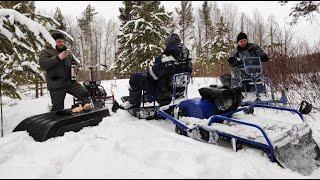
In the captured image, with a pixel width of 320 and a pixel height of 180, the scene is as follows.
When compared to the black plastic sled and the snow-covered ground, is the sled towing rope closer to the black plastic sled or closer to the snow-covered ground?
the snow-covered ground

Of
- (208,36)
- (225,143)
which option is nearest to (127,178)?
(225,143)

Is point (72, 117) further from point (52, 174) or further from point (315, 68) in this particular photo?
point (315, 68)

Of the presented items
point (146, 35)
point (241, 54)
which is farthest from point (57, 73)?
point (146, 35)

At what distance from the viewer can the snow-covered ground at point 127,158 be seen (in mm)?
3182

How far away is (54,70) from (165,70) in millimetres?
2119

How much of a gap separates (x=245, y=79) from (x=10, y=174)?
5.30 meters

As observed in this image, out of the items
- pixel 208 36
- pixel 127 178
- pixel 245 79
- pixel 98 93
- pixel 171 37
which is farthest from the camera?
pixel 208 36

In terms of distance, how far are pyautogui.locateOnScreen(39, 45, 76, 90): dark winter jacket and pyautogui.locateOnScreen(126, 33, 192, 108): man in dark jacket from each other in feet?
4.29

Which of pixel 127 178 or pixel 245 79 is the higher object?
pixel 245 79

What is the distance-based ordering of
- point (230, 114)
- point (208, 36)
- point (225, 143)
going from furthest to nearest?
point (208, 36), point (230, 114), point (225, 143)

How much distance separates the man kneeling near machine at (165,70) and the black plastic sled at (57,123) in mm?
857

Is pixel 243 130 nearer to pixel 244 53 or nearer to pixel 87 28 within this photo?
pixel 244 53

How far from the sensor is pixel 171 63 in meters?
5.88

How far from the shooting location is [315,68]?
7.82 meters
